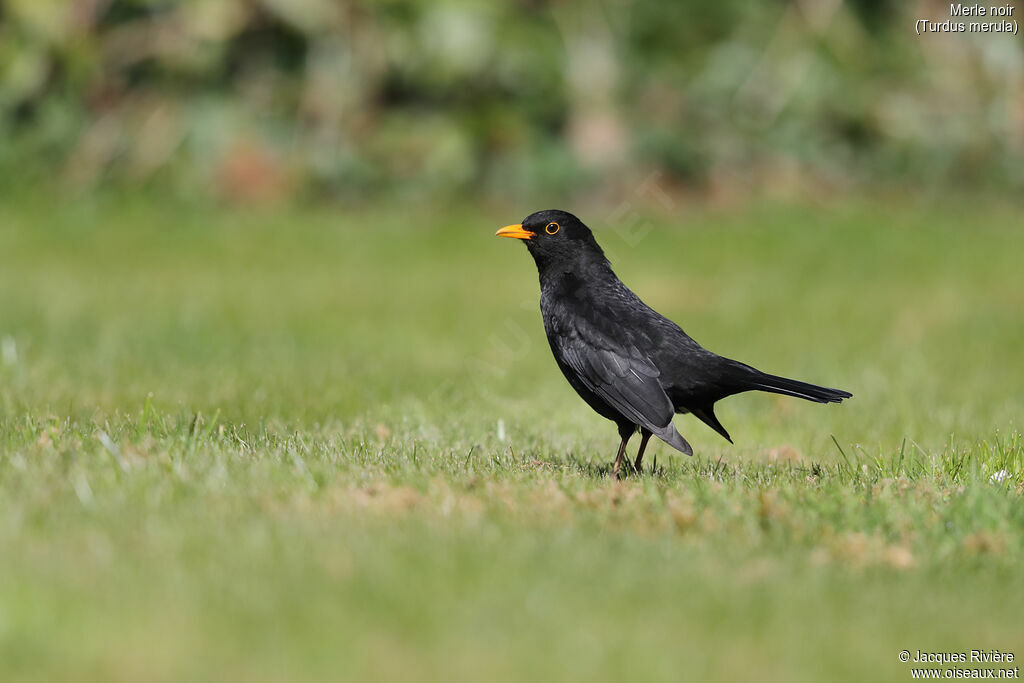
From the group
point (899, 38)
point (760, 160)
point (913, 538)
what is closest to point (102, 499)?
point (913, 538)

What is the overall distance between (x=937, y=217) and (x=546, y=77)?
4986mm

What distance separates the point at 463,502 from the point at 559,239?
1.95m

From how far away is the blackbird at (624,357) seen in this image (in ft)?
17.5

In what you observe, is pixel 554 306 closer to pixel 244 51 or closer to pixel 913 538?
pixel 913 538

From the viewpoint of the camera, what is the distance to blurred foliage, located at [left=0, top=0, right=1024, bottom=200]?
15.1m

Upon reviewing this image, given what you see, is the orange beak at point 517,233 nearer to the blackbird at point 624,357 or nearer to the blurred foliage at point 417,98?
the blackbird at point 624,357

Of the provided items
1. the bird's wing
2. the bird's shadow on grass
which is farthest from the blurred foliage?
the bird's wing

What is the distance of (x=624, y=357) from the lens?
5539 mm

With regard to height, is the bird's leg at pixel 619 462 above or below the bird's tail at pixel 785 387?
below

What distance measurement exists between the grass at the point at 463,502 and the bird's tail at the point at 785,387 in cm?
37

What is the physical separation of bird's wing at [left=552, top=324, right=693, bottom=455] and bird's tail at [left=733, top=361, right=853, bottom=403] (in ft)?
1.10

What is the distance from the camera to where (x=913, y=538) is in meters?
4.40

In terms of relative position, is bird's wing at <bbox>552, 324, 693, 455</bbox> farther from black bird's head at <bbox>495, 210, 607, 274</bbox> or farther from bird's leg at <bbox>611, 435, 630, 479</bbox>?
black bird's head at <bbox>495, 210, 607, 274</bbox>

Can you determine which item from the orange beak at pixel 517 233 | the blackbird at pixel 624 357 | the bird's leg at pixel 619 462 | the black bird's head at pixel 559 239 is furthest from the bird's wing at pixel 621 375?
the orange beak at pixel 517 233
